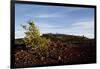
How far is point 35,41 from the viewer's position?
2.73 metres

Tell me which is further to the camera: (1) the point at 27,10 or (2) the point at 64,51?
(2) the point at 64,51

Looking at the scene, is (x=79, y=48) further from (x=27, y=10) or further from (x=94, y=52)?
(x=27, y=10)

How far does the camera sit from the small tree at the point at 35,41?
8.86 feet

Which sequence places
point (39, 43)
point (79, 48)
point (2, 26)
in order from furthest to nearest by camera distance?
point (79, 48), point (39, 43), point (2, 26)

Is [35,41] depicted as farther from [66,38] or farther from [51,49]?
[66,38]

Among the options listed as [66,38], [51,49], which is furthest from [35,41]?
[66,38]

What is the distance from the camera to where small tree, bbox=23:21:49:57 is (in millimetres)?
2699

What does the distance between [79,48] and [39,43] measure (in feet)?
1.91

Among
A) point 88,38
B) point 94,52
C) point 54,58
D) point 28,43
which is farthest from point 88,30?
point 28,43

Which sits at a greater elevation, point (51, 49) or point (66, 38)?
point (66, 38)

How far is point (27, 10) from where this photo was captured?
2682mm

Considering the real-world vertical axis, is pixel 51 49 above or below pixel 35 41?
below

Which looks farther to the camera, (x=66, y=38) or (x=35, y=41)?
(x=66, y=38)

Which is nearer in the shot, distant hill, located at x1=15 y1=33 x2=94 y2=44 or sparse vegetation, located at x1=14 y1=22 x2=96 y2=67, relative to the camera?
sparse vegetation, located at x1=14 y1=22 x2=96 y2=67
